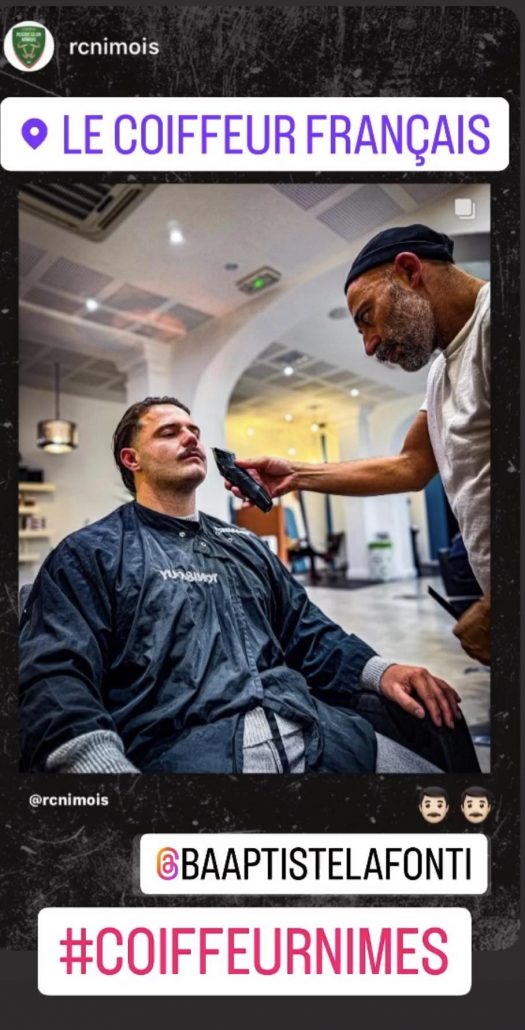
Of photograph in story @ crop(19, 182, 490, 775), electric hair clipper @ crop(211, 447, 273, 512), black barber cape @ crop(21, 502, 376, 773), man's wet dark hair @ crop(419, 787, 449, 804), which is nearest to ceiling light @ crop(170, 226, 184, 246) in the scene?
photograph in story @ crop(19, 182, 490, 775)

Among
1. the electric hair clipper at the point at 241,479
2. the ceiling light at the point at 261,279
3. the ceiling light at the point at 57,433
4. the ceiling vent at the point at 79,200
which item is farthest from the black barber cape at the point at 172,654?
the ceiling light at the point at 261,279

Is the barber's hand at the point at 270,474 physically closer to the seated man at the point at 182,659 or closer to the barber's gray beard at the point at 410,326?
the seated man at the point at 182,659

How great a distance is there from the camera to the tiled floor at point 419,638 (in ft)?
2.72

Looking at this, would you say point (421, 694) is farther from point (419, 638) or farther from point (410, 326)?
point (410, 326)

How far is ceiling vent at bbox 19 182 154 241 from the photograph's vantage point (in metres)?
0.81

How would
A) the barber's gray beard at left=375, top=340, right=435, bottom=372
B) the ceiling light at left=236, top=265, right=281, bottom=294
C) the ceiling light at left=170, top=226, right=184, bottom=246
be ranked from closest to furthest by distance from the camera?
the barber's gray beard at left=375, top=340, right=435, bottom=372
the ceiling light at left=170, top=226, right=184, bottom=246
the ceiling light at left=236, top=265, right=281, bottom=294

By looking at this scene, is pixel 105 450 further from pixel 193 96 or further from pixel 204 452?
pixel 193 96

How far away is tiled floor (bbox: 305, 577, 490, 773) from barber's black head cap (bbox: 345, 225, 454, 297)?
→ 0.72m

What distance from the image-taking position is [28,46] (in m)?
0.76

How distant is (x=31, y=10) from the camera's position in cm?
75

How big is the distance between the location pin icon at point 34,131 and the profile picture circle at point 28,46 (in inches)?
3.5

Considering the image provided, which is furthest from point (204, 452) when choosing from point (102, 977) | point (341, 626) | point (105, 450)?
point (102, 977)

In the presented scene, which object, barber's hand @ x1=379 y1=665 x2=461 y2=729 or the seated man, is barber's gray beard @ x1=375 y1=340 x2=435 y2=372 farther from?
barber's hand @ x1=379 y1=665 x2=461 y2=729

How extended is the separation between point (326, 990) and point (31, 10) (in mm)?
1747
